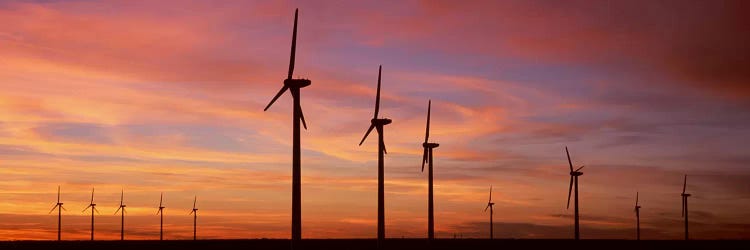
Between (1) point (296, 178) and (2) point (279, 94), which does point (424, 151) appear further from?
(1) point (296, 178)

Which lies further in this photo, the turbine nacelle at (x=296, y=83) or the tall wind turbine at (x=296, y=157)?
the turbine nacelle at (x=296, y=83)

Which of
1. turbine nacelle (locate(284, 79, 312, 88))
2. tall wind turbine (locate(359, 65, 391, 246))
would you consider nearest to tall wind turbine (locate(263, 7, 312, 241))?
turbine nacelle (locate(284, 79, 312, 88))

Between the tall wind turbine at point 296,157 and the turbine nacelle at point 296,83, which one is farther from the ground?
the turbine nacelle at point 296,83

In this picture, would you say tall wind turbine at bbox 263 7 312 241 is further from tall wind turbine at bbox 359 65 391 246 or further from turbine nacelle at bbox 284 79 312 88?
tall wind turbine at bbox 359 65 391 246

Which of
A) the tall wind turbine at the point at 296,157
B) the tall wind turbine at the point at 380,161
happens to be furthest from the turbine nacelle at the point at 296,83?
the tall wind turbine at the point at 380,161

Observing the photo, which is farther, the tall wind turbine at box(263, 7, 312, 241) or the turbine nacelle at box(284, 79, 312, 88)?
the turbine nacelle at box(284, 79, 312, 88)

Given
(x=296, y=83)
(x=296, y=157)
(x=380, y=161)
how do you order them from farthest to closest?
1. (x=380, y=161)
2. (x=296, y=83)
3. (x=296, y=157)

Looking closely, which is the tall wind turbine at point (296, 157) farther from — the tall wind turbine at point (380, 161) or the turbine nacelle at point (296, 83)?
the tall wind turbine at point (380, 161)

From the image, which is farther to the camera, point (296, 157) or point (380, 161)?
point (380, 161)

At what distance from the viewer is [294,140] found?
323 ft

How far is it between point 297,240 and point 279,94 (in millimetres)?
20441

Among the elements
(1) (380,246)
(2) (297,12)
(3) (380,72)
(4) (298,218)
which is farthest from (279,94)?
(3) (380,72)

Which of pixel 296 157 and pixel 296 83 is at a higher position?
pixel 296 83

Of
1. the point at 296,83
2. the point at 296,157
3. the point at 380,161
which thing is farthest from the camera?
the point at 380,161
